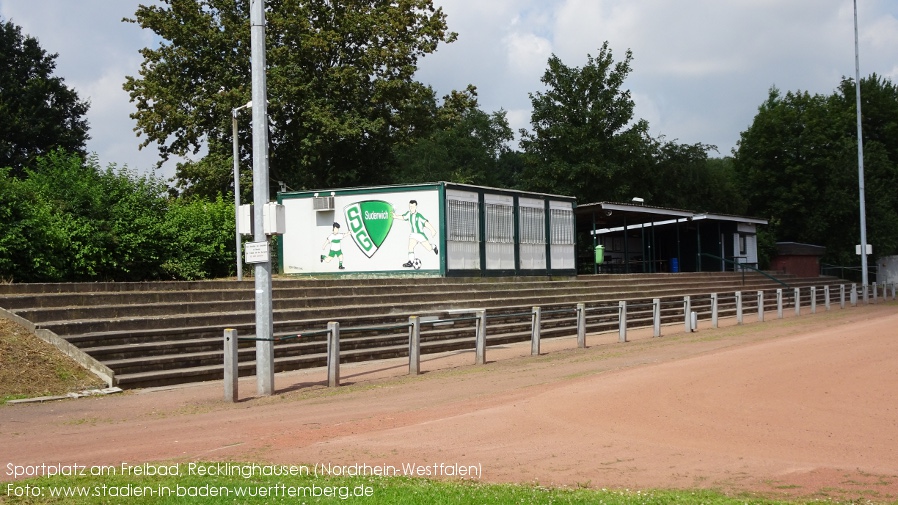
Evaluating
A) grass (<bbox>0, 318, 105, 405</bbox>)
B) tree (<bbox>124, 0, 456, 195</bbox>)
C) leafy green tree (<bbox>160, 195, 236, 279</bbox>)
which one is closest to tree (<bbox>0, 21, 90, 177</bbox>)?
tree (<bbox>124, 0, 456, 195</bbox>)

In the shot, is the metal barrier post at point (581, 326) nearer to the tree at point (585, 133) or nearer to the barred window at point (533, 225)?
the barred window at point (533, 225)

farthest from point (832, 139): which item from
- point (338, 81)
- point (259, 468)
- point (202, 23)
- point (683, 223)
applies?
point (259, 468)

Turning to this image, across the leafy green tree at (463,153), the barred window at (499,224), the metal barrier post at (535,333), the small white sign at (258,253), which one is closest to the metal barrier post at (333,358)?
the small white sign at (258,253)

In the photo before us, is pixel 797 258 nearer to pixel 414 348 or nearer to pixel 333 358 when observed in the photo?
pixel 414 348

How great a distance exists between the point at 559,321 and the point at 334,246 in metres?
7.24

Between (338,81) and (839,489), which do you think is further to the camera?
(338,81)

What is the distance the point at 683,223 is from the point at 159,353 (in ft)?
115

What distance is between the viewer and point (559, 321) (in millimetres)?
24953

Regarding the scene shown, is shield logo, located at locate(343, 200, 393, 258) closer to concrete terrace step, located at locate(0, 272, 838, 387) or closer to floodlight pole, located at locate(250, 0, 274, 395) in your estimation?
concrete terrace step, located at locate(0, 272, 838, 387)

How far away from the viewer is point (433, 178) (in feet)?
207

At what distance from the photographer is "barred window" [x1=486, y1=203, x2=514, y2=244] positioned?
1096 inches

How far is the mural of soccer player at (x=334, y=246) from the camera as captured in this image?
26859 millimetres

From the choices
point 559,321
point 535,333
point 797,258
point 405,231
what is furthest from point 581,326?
point 797,258

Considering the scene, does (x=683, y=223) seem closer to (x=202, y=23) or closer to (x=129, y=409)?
(x=202, y=23)
